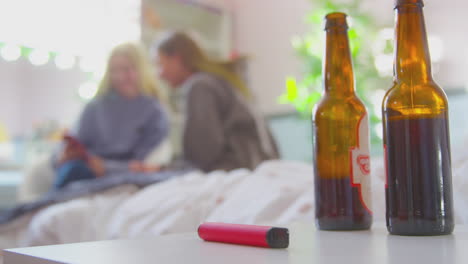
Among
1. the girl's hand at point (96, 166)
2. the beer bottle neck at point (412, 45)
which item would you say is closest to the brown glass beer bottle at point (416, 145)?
the beer bottle neck at point (412, 45)

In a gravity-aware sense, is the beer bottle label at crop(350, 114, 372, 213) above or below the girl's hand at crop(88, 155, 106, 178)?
above

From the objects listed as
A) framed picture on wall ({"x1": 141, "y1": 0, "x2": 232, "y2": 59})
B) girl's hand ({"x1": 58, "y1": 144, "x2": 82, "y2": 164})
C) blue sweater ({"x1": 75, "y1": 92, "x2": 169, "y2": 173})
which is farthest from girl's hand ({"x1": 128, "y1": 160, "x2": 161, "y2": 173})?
framed picture on wall ({"x1": 141, "y1": 0, "x2": 232, "y2": 59})

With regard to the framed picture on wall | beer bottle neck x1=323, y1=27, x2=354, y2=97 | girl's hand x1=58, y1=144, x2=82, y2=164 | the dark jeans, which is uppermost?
the framed picture on wall

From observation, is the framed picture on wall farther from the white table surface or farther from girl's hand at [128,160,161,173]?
the white table surface

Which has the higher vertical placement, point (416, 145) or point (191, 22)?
point (191, 22)

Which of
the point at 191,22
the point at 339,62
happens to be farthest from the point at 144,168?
the point at 191,22

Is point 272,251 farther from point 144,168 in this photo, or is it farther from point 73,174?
point 73,174

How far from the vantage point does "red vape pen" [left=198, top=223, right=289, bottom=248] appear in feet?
1.51

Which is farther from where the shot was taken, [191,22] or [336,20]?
[191,22]

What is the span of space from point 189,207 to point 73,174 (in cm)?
119

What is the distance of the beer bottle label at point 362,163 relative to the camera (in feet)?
1.98

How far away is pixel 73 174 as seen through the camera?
7.41 feet

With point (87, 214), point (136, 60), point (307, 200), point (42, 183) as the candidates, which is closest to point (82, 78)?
point (136, 60)

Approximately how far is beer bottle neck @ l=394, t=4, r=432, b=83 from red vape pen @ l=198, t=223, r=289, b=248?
0.70ft
